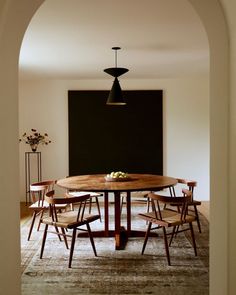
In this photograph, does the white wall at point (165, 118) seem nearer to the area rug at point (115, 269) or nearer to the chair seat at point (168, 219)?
the area rug at point (115, 269)

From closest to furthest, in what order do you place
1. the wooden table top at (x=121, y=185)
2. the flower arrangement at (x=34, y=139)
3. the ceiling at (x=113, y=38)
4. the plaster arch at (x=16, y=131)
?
the plaster arch at (x=16, y=131) < the ceiling at (x=113, y=38) < the wooden table top at (x=121, y=185) < the flower arrangement at (x=34, y=139)

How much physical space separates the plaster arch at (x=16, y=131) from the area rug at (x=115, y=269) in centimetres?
128

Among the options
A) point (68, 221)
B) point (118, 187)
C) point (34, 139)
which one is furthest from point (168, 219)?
point (34, 139)

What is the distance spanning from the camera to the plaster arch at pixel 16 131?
1.68m

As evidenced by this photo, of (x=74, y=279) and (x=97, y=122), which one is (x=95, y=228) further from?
(x=97, y=122)

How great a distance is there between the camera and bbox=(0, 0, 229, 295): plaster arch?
1.68 m

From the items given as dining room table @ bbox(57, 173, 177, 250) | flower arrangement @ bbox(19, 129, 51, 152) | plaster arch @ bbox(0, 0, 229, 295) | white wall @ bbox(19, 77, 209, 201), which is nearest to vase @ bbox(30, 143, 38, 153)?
flower arrangement @ bbox(19, 129, 51, 152)

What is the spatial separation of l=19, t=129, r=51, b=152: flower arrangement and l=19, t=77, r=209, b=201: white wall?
0.30 feet

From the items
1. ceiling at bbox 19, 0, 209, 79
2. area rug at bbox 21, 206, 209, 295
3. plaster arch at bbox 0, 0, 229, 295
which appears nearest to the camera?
plaster arch at bbox 0, 0, 229, 295

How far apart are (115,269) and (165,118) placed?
4.21 meters

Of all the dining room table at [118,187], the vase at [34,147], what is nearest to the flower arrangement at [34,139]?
the vase at [34,147]

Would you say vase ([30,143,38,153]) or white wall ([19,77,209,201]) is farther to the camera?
white wall ([19,77,209,201])

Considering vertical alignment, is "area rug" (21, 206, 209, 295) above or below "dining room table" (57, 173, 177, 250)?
below

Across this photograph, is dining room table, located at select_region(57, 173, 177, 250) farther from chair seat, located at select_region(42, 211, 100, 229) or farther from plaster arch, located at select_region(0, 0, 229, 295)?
plaster arch, located at select_region(0, 0, 229, 295)
